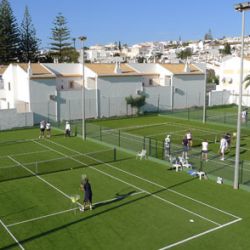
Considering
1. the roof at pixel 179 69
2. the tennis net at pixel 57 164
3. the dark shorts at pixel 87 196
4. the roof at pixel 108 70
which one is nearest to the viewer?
the dark shorts at pixel 87 196

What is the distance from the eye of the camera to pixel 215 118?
149 feet

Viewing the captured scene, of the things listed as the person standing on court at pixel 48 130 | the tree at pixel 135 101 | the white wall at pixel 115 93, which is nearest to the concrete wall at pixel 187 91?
the white wall at pixel 115 93

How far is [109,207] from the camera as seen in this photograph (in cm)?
1769

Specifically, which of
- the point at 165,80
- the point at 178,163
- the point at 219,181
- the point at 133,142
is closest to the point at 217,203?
the point at 219,181

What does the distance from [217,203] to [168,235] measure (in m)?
4.24

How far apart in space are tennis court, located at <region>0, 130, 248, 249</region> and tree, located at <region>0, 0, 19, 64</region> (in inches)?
2147

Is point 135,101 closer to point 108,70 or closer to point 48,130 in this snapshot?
point 108,70

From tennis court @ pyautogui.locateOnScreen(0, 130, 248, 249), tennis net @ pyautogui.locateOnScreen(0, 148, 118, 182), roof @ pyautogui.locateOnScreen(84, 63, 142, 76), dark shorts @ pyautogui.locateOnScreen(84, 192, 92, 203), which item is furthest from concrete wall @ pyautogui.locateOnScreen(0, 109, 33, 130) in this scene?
dark shorts @ pyautogui.locateOnScreen(84, 192, 92, 203)

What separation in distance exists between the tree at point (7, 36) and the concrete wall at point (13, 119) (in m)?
39.1

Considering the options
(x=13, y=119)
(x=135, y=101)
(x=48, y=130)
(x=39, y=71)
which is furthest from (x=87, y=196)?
(x=135, y=101)

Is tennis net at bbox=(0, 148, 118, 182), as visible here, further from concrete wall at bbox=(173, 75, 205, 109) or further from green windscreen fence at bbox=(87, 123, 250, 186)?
concrete wall at bbox=(173, 75, 205, 109)

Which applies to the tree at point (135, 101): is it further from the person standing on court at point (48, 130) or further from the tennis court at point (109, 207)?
the tennis court at point (109, 207)

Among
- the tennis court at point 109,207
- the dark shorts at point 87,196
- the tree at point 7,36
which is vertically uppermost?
the tree at point 7,36

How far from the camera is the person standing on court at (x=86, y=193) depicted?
54.1ft
